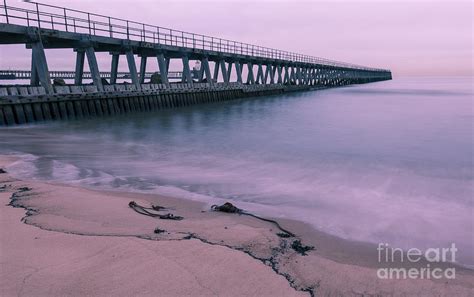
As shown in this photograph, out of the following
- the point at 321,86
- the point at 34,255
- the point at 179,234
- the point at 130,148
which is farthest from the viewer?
the point at 321,86

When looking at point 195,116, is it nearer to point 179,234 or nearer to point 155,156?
point 155,156

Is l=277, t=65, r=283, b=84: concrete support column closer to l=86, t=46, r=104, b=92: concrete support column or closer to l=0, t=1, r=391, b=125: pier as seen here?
l=0, t=1, r=391, b=125: pier

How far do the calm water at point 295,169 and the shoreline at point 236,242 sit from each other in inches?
28.4

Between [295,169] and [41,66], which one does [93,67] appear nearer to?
[41,66]

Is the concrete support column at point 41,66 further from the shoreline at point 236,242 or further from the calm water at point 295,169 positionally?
the shoreline at point 236,242

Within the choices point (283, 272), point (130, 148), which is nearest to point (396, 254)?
point (283, 272)

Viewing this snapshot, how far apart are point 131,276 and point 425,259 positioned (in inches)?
116

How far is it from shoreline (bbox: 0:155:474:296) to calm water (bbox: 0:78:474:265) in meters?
0.72

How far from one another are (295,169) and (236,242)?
210 inches

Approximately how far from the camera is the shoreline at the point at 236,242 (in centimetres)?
307

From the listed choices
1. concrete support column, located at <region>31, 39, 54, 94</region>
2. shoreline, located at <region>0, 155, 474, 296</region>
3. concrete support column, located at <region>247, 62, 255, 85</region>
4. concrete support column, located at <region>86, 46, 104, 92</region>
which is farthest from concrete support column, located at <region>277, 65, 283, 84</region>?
shoreline, located at <region>0, 155, 474, 296</region>

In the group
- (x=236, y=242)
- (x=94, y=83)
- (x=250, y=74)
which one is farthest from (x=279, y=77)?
(x=236, y=242)

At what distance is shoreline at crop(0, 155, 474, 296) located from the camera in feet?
10.1

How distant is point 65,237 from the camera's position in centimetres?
361
